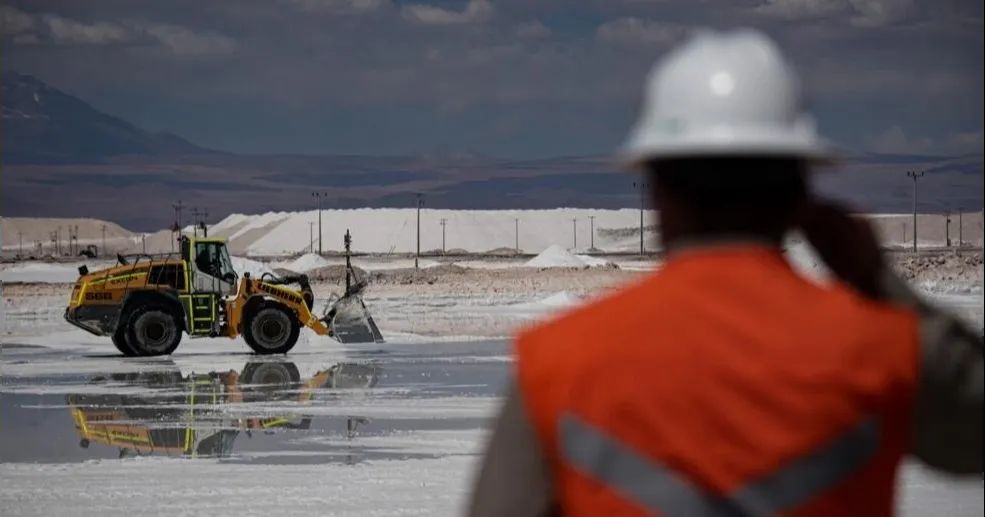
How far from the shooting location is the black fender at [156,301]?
669 inches

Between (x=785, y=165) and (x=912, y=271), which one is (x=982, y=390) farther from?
(x=912, y=271)

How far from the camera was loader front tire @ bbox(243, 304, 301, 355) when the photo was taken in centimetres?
1709

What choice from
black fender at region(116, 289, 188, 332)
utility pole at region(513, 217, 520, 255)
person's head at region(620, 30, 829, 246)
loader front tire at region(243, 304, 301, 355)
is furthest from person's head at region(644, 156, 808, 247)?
utility pole at region(513, 217, 520, 255)

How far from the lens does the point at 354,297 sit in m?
21.8

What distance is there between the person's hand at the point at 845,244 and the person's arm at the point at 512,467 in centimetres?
27

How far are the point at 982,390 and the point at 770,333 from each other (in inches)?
7.1

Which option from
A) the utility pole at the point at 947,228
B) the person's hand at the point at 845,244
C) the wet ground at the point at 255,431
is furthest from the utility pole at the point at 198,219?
the person's hand at the point at 845,244

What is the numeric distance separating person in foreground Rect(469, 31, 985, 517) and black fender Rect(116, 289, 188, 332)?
52.5ft

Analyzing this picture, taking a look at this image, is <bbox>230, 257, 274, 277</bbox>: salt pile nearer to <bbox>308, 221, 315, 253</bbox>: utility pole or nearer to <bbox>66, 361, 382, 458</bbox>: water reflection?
<bbox>308, 221, 315, 253</bbox>: utility pole

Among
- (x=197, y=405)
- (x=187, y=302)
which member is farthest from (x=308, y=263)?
(x=197, y=405)

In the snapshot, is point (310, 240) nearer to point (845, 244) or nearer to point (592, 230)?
point (592, 230)

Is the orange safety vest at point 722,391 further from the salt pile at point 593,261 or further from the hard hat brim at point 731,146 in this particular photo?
the salt pile at point 593,261

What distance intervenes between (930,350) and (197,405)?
13.1m

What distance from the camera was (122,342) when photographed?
696 inches
